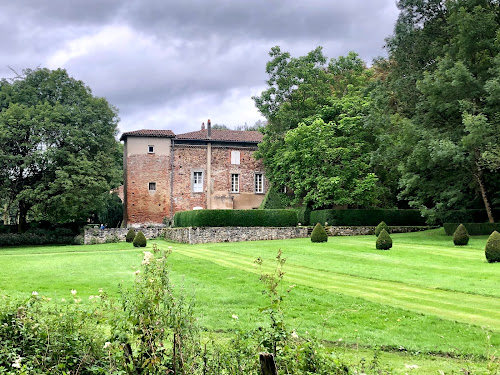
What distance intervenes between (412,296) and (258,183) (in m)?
32.7

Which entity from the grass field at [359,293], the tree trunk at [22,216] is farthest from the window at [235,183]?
the grass field at [359,293]

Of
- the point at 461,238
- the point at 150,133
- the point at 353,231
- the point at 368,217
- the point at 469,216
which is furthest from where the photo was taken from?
the point at 150,133

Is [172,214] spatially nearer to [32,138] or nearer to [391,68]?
[32,138]

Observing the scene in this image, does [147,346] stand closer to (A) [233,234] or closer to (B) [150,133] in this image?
(A) [233,234]

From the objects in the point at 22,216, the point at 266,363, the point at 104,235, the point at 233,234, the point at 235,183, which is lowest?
the point at 104,235

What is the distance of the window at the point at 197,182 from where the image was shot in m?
41.3

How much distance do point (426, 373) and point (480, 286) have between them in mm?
6984

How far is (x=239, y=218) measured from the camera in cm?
3158

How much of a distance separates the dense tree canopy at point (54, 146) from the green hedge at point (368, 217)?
16.6 meters

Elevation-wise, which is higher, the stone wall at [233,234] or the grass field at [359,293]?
the stone wall at [233,234]

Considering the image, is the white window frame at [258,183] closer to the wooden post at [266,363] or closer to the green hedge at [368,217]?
the green hedge at [368,217]

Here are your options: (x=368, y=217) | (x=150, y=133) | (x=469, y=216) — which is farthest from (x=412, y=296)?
(x=150, y=133)

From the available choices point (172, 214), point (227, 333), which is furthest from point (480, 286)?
point (172, 214)

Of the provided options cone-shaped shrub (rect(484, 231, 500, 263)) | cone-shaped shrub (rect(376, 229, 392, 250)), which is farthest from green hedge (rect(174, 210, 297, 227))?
cone-shaped shrub (rect(484, 231, 500, 263))
